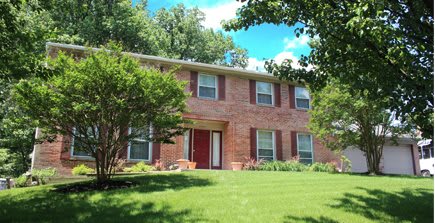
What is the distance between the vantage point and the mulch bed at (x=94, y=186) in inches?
396

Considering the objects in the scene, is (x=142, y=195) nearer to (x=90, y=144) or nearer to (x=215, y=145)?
(x=90, y=144)

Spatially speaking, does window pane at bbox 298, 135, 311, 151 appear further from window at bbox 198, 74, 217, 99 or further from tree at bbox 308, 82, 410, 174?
window at bbox 198, 74, 217, 99

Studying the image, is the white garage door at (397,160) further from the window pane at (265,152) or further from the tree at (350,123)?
the window pane at (265,152)

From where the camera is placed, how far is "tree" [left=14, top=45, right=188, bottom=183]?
9.91 meters

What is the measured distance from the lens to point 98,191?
9.64m

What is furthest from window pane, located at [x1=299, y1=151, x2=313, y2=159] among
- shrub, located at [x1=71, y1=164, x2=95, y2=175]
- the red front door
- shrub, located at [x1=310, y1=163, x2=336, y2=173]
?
shrub, located at [x1=71, y1=164, x2=95, y2=175]

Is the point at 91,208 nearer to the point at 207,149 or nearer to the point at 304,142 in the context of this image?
the point at 207,149

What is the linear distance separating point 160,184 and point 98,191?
166 cm

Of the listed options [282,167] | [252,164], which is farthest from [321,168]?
[252,164]

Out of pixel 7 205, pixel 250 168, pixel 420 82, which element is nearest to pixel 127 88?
pixel 7 205

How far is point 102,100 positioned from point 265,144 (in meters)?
10.6

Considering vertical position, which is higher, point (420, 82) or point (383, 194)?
point (420, 82)

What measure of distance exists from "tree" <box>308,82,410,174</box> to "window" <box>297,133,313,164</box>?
2.76 m

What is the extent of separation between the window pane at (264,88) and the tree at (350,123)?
3625 millimetres
